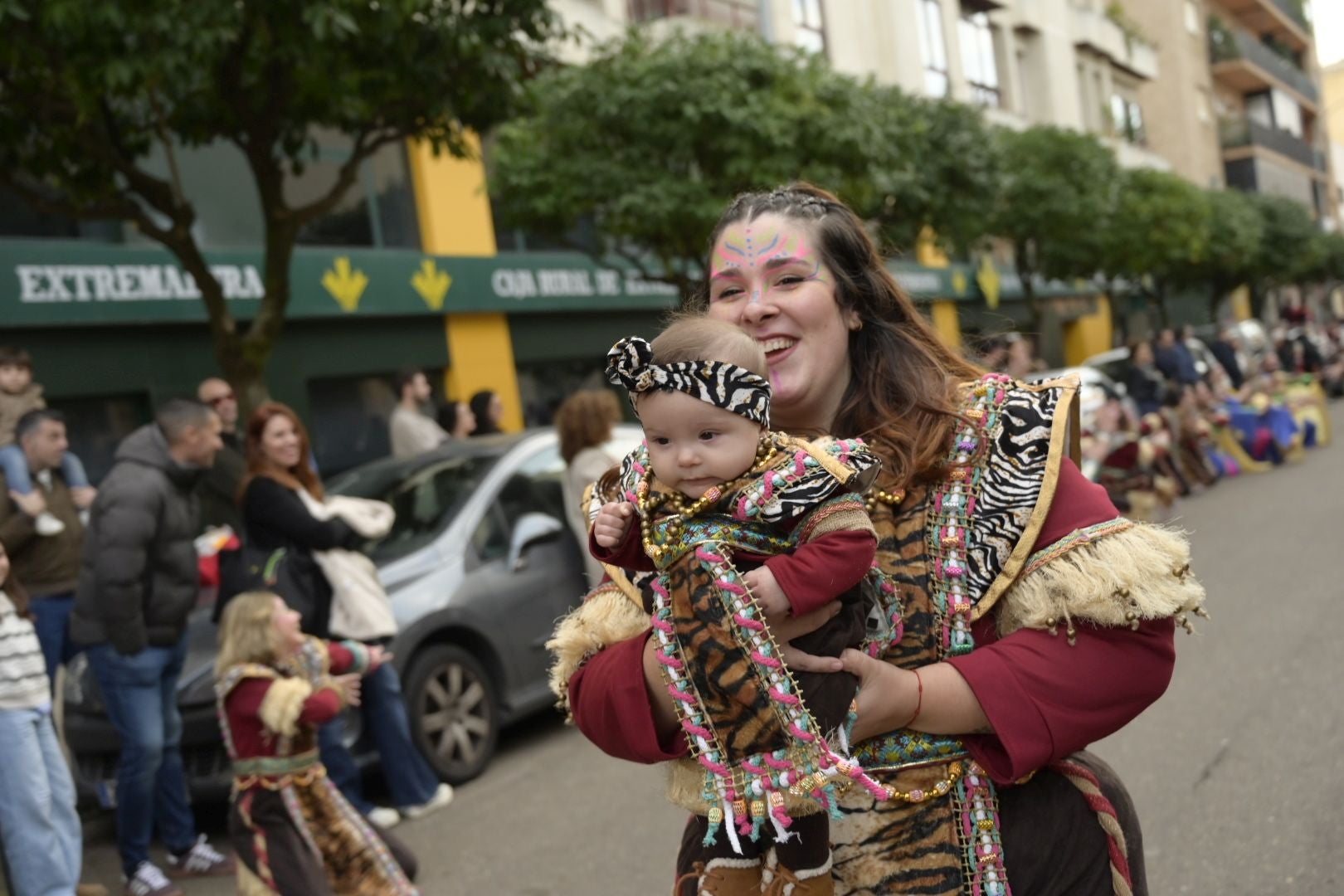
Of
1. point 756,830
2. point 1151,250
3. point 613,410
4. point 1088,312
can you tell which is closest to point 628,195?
point 613,410

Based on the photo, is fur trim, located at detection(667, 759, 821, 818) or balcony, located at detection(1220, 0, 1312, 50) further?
balcony, located at detection(1220, 0, 1312, 50)

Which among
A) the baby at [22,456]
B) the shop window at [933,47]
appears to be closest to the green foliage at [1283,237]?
the shop window at [933,47]

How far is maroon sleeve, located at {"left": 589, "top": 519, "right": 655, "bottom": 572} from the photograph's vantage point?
6.40 feet

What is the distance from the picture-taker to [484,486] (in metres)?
7.70

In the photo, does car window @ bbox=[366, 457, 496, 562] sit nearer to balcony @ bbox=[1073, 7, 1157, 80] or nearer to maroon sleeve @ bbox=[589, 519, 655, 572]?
maroon sleeve @ bbox=[589, 519, 655, 572]

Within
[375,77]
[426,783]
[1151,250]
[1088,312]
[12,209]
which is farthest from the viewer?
[1088,312]

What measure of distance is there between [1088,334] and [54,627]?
113 feet

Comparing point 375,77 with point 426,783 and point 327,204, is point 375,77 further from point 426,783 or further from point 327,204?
point 426,783

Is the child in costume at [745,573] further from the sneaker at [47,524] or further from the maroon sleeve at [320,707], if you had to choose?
the sneaker at [47,524]

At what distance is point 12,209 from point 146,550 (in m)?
7.49

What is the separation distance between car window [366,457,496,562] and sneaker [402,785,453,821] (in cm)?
121

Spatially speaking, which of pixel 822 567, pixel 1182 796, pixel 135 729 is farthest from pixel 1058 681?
pixel 135 729

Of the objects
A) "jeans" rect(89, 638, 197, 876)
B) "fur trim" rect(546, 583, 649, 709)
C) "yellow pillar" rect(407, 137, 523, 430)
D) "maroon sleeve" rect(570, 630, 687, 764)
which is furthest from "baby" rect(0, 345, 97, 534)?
"yellow pillar" rect(407, 137, 523, 430)

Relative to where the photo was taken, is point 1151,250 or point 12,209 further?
point 1151,250
